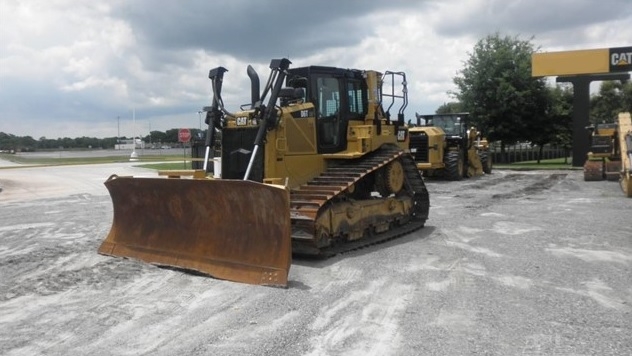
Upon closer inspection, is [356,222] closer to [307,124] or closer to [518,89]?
[307,124]

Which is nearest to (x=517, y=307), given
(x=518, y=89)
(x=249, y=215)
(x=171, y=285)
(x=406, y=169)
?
(x=249, y=215)

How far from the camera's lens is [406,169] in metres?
10.9

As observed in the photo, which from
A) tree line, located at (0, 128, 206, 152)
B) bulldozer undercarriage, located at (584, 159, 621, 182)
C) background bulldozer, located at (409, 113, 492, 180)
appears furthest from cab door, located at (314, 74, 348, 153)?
tree line, located at (0, 128, 206, 152)

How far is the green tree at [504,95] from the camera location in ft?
113

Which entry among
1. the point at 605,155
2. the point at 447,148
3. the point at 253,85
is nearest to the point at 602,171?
the point at 605,155

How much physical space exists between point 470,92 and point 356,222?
28834 mm

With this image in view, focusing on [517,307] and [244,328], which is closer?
[244,328]

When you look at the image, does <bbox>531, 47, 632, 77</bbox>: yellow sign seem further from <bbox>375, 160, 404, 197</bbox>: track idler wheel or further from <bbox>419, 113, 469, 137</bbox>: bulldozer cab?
<bbox>375, 160, 404, 197</bbox>: track idler wheel

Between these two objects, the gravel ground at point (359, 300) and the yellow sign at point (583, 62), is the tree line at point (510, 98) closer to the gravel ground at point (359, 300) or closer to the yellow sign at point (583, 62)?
the yellow sign at point (583, 62)

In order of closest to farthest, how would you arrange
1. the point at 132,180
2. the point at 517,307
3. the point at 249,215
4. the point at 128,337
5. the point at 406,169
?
the point at 128,337
the point at 517,307
the point at 249,215
the point at 132,180
the point at 406,169

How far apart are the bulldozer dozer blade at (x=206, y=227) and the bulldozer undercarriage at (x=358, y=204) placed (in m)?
0.81

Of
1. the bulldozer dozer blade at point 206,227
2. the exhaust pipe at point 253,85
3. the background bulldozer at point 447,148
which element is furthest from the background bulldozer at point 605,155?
the bulldozer dozer blade at point 206,227

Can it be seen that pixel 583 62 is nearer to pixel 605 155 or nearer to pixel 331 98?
pixel 605 155

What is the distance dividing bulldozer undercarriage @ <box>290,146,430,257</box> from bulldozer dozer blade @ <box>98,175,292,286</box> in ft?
2.67
